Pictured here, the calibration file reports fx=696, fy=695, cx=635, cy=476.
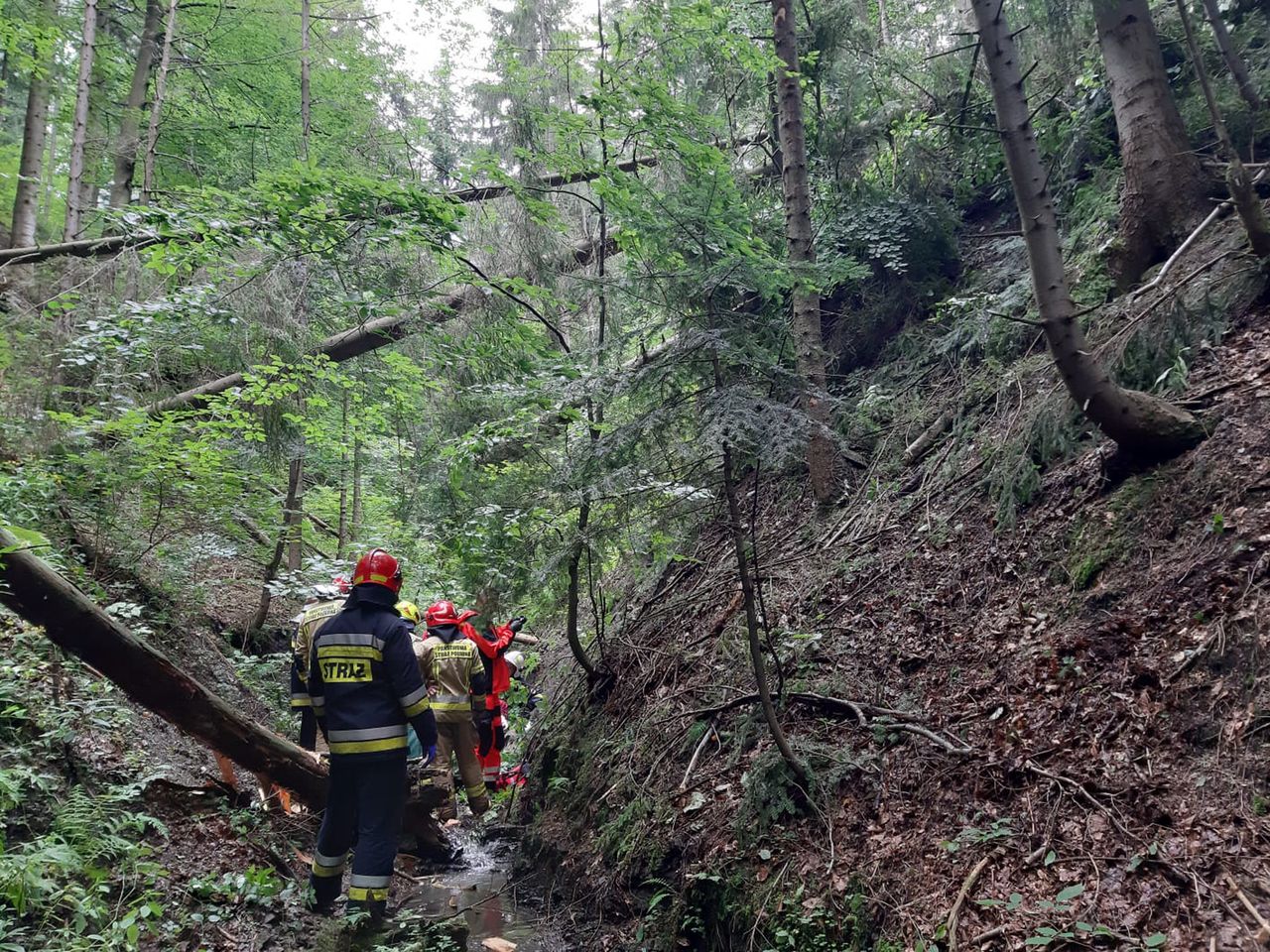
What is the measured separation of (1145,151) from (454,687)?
8153 millimetres

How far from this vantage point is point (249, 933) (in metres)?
4.21

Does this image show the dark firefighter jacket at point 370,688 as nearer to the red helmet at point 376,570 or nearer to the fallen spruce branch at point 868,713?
the red helmet at point 376,570

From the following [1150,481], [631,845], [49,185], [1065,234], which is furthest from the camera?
[49,185]

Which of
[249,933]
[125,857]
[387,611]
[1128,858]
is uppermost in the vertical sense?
[387,611]

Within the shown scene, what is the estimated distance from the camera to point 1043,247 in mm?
4406

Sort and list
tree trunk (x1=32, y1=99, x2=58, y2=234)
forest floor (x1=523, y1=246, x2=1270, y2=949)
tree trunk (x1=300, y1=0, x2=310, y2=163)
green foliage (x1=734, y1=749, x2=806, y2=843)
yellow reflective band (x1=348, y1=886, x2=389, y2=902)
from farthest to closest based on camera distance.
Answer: tree trunk (x1=32, y1=99, x2=58, y2=234) < tree trunk (x1=300, y1=0, x2=310, y2=163) < yellow reflective band (x1=348, y1=886, x2=389, y2=902) < green foliage (x1=734, y1=749, x2=806, y2=843) < forest floor (x1=523, y1=246, x2=1270, y2=949)

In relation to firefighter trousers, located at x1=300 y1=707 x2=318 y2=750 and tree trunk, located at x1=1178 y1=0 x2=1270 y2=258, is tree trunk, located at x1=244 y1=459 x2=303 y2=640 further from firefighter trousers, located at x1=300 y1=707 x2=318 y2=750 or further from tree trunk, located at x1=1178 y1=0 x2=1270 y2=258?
tree trunk, located at x1=1178 y1=0 x2=1270 y2=258

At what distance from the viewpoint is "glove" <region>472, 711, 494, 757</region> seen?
7.51m

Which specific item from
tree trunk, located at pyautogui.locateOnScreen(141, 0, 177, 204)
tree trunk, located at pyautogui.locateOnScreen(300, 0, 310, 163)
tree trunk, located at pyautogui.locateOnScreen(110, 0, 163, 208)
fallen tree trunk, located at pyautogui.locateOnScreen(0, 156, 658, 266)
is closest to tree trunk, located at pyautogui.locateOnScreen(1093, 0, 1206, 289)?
fallen tree trunk, located at pyautogui.locateOnScreen(0, 156, 658, 266)

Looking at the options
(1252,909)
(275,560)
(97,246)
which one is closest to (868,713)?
(1252,909)

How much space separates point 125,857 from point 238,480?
3.88 metres

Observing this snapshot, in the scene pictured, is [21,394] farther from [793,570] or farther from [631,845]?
[793,570]

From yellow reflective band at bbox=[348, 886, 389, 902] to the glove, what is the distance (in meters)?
2.78

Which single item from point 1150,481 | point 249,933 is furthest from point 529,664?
point 1150,481
